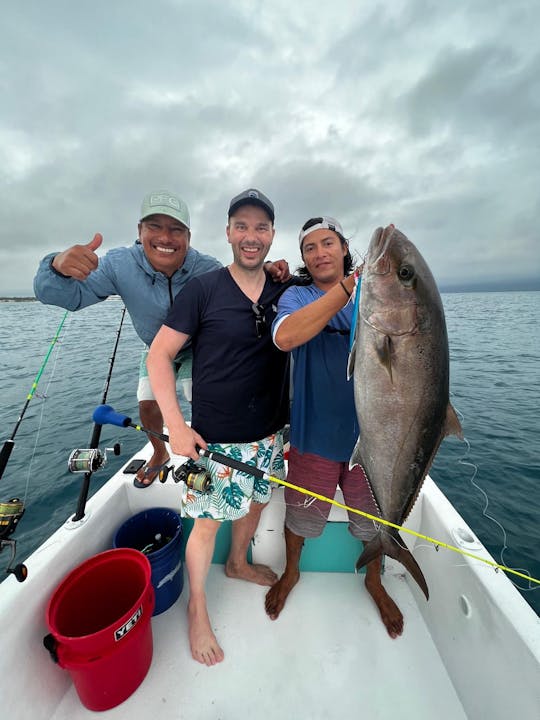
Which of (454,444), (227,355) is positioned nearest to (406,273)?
(227,355)

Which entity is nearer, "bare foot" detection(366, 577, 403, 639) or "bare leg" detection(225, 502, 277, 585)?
"bare foot" detection(366, 577, 403, 639)

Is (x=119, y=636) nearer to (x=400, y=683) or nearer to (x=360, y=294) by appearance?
(x=400, y=683)

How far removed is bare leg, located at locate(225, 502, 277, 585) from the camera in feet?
9.10

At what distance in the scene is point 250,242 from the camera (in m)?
2.31

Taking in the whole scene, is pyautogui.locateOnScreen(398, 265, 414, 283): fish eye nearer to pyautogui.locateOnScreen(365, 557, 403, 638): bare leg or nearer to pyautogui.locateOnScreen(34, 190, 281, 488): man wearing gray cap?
pyautogui.locateOnScreen(34, 190, 281, 488): man wearing gray cap

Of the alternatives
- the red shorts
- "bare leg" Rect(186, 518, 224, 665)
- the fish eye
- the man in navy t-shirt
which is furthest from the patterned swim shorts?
the fish eye

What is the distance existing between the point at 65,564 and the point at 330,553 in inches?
Answer: 84.1

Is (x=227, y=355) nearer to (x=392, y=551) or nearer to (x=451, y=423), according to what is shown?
(x=451, y=423)

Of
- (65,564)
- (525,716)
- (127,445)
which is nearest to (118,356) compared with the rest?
(127,445)

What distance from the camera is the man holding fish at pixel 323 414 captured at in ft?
7.60

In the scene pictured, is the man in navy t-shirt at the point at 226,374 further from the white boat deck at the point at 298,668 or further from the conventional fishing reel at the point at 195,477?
the white boat deck at the point at 298,668

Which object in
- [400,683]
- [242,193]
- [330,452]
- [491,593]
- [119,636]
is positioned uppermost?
[242,193]

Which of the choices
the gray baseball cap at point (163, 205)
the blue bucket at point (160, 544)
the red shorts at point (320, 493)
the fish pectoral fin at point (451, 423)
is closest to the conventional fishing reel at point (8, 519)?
the blue bucket at point (160, 544)

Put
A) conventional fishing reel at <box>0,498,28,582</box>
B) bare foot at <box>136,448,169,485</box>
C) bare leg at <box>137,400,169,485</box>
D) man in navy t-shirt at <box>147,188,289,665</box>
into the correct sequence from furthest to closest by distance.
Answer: bare leg at <box>137,400,169,485</box>, bare foot at <box>136,448,169,485</box>, man in navy t-shirt at <box>147,188,289,665</box>, conventional fishing reel at <box>0,498,28,582</box>
